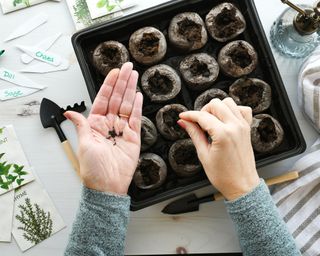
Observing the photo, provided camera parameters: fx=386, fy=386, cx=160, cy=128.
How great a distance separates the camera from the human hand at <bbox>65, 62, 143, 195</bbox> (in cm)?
79

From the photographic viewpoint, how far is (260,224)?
782mm

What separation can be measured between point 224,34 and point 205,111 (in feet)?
0.86

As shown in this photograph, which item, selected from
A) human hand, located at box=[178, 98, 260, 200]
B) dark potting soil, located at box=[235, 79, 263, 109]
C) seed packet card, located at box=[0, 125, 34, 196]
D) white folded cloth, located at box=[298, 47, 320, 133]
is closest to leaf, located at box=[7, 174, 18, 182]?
seed packet card, located at box=[0, 125, 34, 196]

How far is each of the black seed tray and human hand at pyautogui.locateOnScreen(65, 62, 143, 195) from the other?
0.08 metres

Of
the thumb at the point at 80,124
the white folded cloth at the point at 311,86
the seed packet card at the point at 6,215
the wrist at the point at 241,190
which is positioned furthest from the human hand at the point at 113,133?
the white folded cloth at the point at 311,86

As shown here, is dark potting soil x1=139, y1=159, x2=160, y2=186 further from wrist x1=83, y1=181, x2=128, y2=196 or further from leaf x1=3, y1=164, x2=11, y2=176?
leaf x1=3, y1=164, x2=11, y2=176

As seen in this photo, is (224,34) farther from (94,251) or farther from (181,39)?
(94,251)

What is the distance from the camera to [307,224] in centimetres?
94

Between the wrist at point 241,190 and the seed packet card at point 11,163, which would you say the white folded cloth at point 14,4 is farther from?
the wrist at point 241,190

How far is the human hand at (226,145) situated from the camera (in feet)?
2.45

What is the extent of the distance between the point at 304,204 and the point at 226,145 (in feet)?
1.12

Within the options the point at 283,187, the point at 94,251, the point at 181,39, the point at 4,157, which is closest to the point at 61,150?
the point at 4,157

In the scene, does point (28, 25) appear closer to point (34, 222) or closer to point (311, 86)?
point (34, 222)

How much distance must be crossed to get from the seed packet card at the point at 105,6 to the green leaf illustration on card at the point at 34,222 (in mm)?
532
